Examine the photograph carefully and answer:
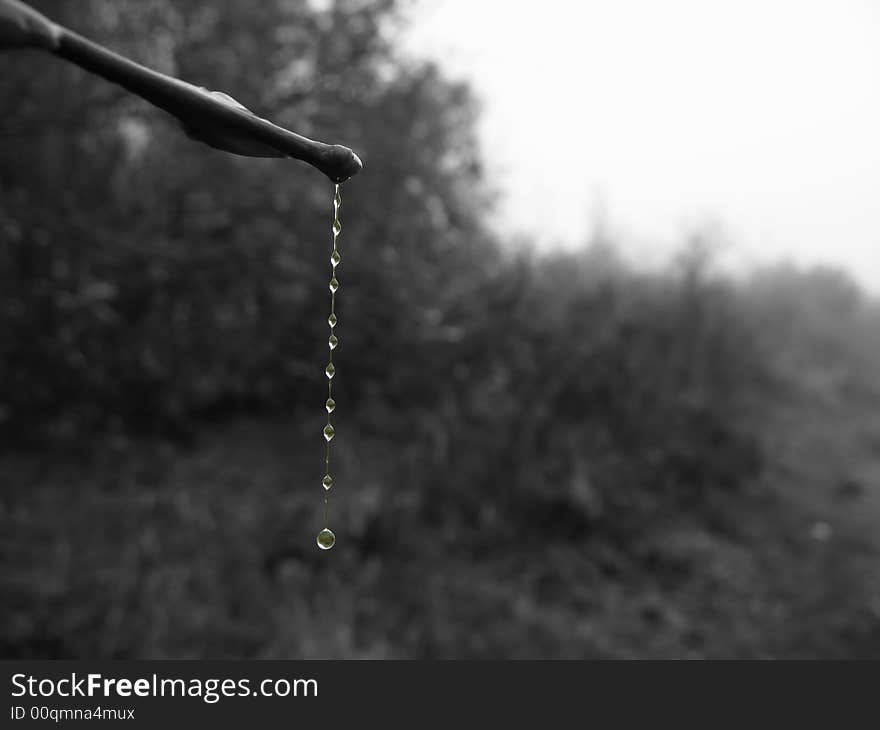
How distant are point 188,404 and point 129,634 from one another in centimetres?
172

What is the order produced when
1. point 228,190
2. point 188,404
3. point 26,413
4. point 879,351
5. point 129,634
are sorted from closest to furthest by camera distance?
point 129,634, point 228,190, point 26,413, point 188,404, point 879,351

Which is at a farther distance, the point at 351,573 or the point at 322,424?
the point at 322,424

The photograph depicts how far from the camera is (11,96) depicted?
8.50ft

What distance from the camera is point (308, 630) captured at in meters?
2.59

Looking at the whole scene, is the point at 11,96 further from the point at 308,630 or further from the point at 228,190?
the point at 308,630

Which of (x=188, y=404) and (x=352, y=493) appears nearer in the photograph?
(x=352, y=493)

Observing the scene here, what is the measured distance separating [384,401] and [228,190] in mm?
1856

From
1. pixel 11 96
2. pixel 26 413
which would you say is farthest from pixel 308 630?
pixel 11 96

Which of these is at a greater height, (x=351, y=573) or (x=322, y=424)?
(x=322, y=424)

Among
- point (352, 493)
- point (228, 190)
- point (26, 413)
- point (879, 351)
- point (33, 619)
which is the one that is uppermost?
point (879, 351)

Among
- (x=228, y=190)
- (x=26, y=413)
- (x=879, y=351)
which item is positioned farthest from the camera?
(x=879, y=351)

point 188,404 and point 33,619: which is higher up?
point 188,404

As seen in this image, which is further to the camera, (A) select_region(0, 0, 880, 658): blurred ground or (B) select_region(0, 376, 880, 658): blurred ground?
(A) select_region(0, 0, 880, 658): blurred ground

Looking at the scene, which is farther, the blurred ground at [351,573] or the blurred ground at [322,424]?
the blurred ground at [322,424]
